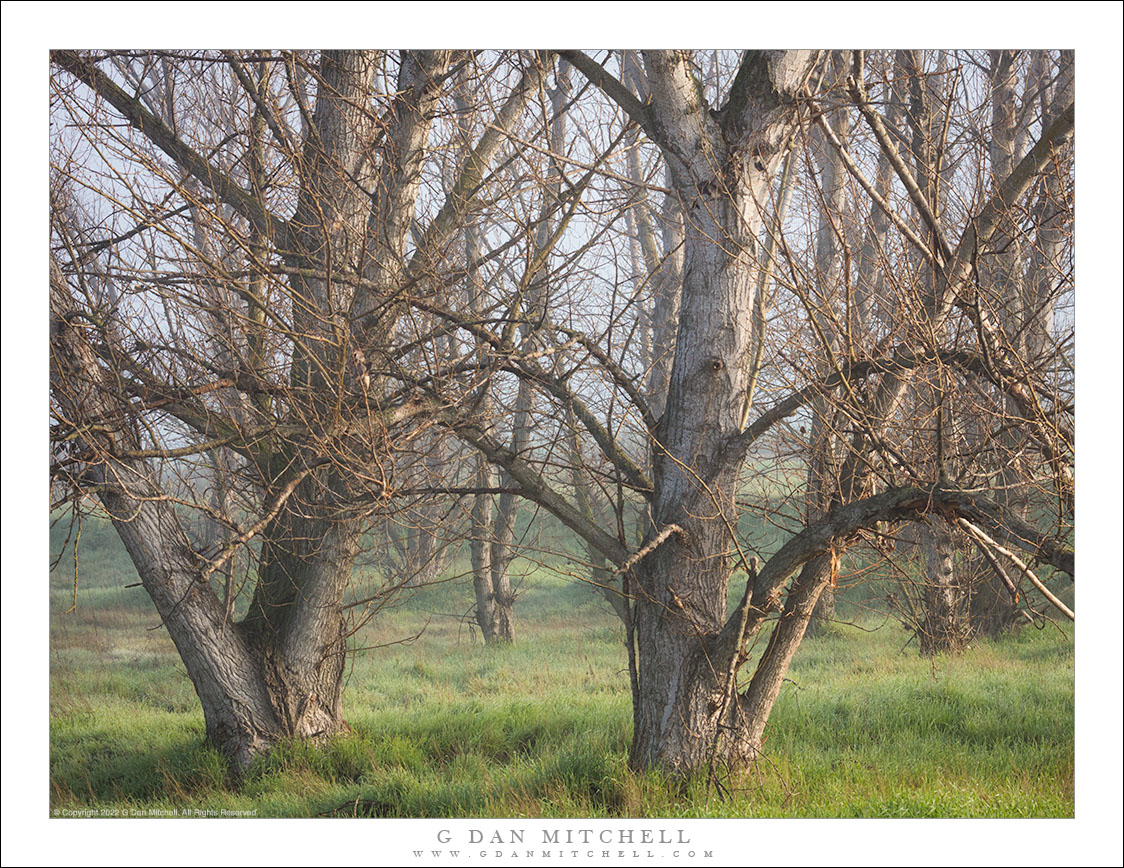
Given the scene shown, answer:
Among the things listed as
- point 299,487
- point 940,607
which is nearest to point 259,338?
point 299,487

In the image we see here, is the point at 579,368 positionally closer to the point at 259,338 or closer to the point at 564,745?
the point at 259,338

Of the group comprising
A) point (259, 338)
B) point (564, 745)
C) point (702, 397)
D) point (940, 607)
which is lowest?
point (564, 745)

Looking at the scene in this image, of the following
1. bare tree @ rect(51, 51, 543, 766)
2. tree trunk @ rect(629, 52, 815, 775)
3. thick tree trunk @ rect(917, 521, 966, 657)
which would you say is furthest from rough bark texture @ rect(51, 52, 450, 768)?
thick tree trunk @ rect(917, 521, 966, 657)

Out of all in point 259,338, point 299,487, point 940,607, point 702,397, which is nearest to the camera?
point 702,397

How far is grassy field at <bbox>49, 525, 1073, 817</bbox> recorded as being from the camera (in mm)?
3963

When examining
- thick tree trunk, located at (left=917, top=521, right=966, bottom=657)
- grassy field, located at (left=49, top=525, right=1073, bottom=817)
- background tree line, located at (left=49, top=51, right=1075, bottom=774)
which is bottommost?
grassy field, located at (left=49, top=525, right=1073, bottom=817)

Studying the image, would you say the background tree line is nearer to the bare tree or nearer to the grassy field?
the bare tree

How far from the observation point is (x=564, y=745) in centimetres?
498

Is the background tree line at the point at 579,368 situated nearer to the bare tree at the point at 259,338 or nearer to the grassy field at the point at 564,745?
the bare tree at the point at 259,338

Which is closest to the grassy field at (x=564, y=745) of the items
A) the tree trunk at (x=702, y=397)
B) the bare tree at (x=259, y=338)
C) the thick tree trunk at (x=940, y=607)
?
the thick tree trunk at (x=940, y=607)

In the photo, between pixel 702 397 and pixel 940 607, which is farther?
pixel 940 607

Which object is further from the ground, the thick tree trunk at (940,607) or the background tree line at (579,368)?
the background tree line at (579,368)

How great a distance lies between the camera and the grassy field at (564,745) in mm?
3963
